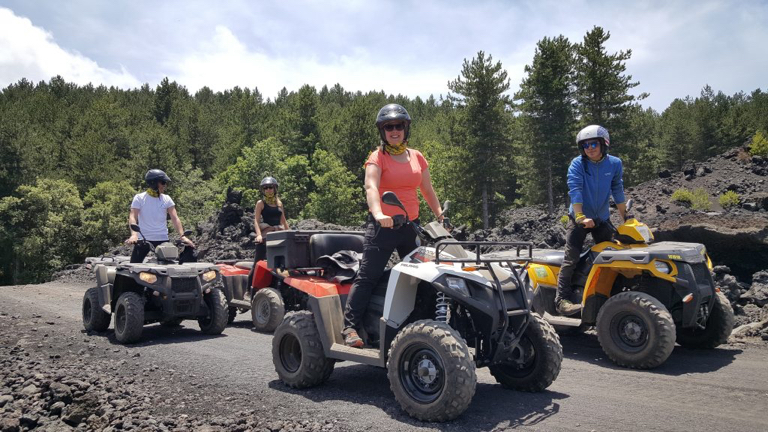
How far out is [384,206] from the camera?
19.0 ft

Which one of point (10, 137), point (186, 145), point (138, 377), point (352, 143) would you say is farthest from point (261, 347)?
point (186, 145)

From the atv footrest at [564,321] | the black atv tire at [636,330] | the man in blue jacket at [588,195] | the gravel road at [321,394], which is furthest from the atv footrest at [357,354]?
the man in blue jacket at [588,195]

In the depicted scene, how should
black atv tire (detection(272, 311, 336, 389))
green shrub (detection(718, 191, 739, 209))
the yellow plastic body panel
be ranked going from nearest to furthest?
black atv tire (detection(272, 311, 336, 389)), the yellow plastic body panel, green shrub (detection(718, 191, 739, 209))

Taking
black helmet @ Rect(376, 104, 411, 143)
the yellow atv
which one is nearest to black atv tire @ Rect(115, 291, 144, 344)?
black helmet @ Rect(376, 104, 411, 143)

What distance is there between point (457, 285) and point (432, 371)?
0.72 m

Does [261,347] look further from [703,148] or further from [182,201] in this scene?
[703,148]

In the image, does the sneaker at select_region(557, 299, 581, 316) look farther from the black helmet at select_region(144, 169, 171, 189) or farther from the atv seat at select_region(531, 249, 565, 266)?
the black helmet at select_region(144, 169, 171, 189)

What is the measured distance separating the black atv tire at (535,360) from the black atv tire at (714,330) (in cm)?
326

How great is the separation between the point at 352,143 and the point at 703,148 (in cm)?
4630

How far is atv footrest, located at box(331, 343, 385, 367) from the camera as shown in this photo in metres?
5.13

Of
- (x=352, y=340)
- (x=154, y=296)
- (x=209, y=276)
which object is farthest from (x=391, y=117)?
(x=154, y=296)

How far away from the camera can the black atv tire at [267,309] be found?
935cm

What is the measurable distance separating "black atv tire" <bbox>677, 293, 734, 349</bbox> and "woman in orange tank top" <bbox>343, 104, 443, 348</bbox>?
13.6 ft

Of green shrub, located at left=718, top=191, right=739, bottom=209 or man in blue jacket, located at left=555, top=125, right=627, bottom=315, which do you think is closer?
man in blue jacket, located at left=555, top=125, right=627, bottom=315
